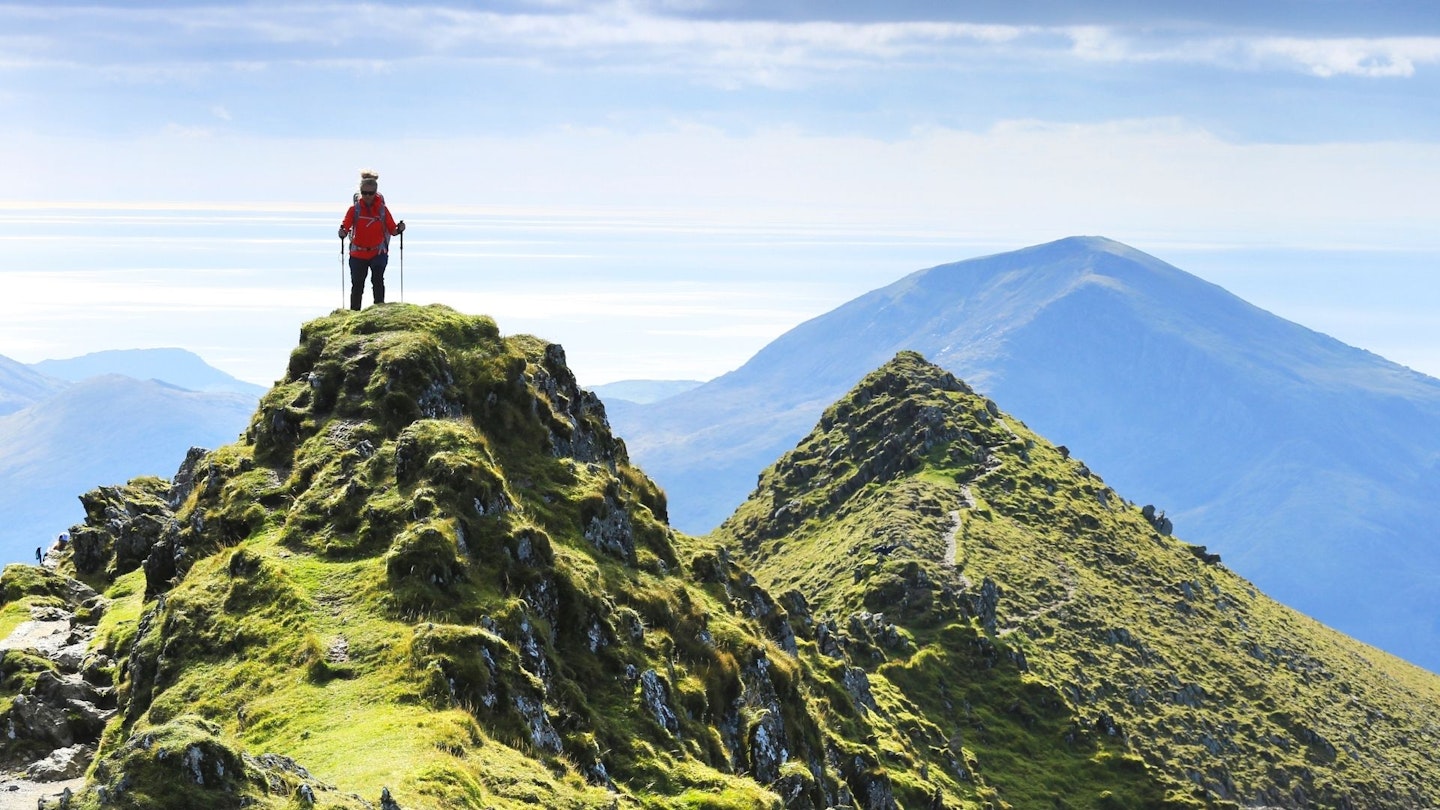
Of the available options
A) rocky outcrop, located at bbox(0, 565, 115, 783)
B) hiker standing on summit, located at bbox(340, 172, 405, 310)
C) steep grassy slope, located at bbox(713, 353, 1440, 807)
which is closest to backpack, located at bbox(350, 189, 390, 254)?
hiker standing on summit, located at bbox(340, 172, 405, 310)

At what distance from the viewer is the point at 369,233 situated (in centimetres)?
6438

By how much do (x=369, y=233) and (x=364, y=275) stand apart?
3.46m

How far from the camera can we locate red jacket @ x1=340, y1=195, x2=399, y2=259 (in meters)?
63.8

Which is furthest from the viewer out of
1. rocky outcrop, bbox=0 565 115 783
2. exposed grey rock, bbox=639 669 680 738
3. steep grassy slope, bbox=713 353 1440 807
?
steep grassy slope, bbox=713 353 1440 807

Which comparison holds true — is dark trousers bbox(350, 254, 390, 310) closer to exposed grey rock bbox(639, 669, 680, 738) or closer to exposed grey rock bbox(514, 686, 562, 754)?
exposed grey rock bbox(639, 669, 680, 738)

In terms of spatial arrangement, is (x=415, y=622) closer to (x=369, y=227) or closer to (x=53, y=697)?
(x=53, y=697)

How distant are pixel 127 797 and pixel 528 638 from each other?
18.3 m

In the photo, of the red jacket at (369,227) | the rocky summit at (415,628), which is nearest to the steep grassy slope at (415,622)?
the rocky summit at (415,628)

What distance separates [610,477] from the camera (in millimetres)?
65188

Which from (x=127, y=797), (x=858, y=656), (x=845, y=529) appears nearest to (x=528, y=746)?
(x=127, y=797)

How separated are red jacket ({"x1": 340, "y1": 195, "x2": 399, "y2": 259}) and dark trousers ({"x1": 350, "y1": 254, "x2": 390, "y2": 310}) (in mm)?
591

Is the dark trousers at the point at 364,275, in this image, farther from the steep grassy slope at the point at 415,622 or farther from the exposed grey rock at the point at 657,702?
the exposed grey rock at the point at 657,702

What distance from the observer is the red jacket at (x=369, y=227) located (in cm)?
6375

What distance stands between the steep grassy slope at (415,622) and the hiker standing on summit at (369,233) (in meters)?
2.78
